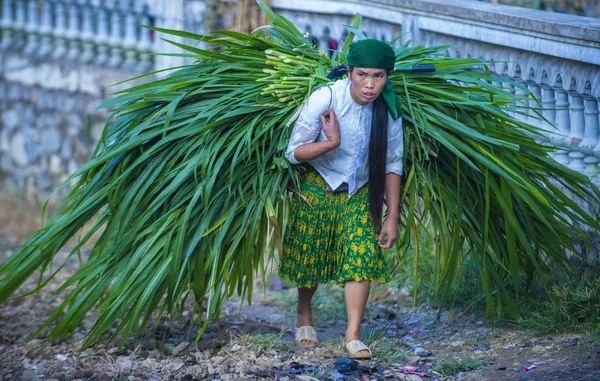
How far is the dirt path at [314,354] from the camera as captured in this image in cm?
328

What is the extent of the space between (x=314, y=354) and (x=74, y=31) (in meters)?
4.82

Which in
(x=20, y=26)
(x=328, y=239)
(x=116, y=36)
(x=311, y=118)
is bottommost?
(x=328, y=239)

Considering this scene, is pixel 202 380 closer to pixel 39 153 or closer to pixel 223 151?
pixel 223 151

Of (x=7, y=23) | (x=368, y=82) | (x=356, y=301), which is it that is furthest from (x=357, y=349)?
(x=7, y=23)

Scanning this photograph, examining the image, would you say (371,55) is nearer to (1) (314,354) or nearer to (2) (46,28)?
(1) (314,354)

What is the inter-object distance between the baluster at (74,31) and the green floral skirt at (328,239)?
4.39 metres

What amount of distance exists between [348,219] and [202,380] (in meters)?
0.93

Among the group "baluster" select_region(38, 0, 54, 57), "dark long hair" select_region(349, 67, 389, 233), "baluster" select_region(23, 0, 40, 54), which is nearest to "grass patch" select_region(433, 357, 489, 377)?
"dark long hair" select_region(349, 67, 389, 233)

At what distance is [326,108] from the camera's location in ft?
11.0

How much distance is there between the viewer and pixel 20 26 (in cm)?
749

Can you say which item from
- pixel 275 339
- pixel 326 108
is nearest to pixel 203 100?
pixel 326 108

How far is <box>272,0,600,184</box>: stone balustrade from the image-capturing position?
12.5 feet

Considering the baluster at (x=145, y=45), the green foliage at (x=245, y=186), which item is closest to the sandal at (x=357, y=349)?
the green foliage at (x=245, y=186)

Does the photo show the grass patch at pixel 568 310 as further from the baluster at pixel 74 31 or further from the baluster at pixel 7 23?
the baluster at pixel 7 23
